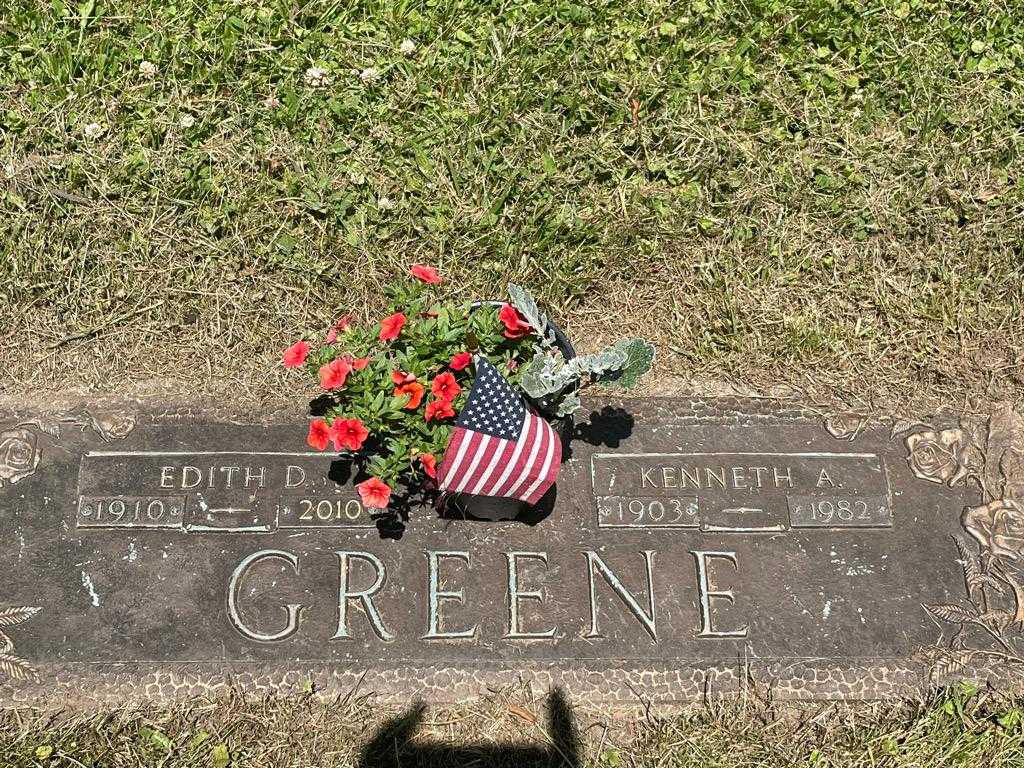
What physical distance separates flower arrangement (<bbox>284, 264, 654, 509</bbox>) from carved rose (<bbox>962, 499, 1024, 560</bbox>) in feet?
5.04

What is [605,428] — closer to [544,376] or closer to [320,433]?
[544,376]

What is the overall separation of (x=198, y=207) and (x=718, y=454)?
2343 millimetres

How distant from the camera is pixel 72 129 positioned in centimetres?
385

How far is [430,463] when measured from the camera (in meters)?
2.81

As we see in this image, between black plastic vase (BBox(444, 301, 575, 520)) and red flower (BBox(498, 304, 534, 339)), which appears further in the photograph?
black plastic vase (BBox(444, 301, 575, 520))

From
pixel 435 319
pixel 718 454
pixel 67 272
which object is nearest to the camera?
pixel 435 319

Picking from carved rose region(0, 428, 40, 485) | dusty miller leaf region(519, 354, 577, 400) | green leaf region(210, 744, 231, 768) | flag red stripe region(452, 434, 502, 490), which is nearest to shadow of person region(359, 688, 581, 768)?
green leaf region(210, 744, 231, 768)

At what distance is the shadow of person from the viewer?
3.07 metres

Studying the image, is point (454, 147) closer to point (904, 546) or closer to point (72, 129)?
point (72, 129)

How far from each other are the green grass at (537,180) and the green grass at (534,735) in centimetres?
119

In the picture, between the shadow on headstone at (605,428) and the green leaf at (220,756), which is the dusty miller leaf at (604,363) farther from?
the green leaf at (220,756)

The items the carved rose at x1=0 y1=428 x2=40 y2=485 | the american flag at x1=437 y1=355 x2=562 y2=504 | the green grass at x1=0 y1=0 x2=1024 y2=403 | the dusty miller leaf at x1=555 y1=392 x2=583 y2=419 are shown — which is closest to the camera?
the american flag at x1=437 y1=355 x2=562 y2=504

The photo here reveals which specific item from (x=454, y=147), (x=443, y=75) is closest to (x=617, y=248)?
(x=454, y=147)

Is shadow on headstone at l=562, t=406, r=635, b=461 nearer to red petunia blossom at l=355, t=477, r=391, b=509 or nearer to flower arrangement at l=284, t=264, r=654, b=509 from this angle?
flower arrangement at l=284, t=264, r=654, b=509
